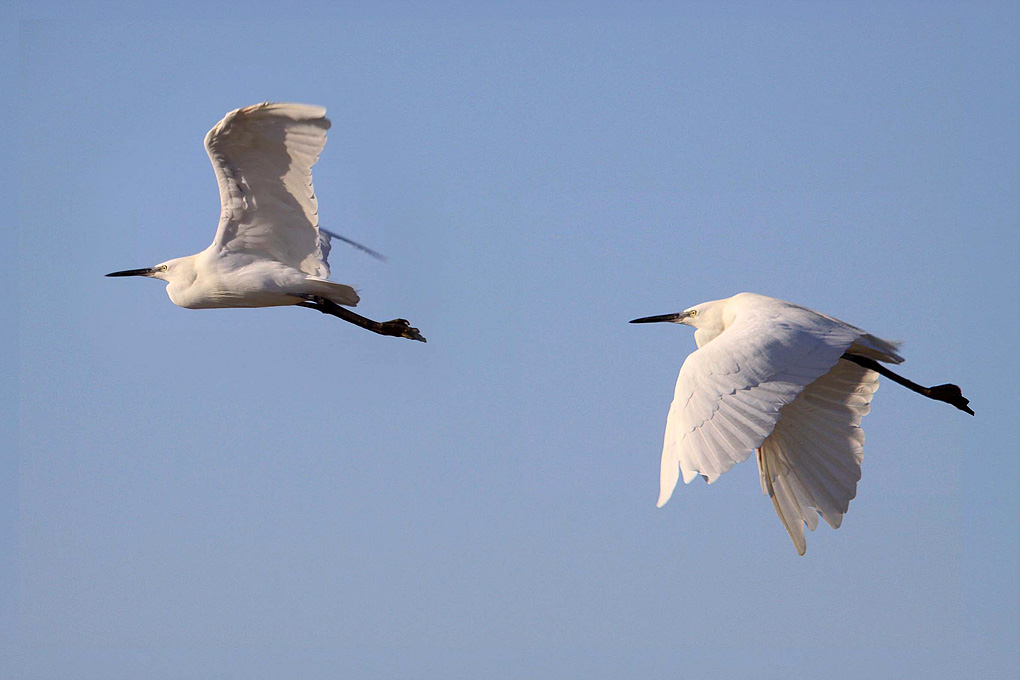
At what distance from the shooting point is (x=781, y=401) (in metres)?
7.36

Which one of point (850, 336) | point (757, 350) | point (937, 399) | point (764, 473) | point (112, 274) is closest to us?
point (757, 350)

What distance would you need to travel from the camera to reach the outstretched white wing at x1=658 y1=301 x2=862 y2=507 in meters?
7.02

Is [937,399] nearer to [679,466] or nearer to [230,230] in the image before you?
[679,466]

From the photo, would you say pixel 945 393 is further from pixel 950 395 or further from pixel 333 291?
pixel 333 291

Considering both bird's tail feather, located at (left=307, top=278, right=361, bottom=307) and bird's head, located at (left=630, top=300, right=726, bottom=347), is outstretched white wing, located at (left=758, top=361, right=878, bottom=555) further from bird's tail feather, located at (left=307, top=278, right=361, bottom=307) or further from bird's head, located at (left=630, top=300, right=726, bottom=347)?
bird's tail feather, located at (left=307, top=278, right=361, bottom=307)

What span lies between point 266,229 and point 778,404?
13.1ft

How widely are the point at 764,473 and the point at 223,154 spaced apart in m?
4.40

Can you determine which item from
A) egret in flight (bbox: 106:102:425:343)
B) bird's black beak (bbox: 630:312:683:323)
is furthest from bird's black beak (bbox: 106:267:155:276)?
bird's black beak (bbox: 630:312:683:323)

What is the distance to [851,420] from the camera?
9039 millimetres

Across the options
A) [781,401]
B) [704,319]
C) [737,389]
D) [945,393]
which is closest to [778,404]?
[781,401]

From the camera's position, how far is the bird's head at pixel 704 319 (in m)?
9.77

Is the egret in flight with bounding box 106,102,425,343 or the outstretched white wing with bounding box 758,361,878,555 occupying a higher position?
the egret in flight with bounding box 106,102,425,343

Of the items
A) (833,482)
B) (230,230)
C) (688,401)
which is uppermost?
(230,230)

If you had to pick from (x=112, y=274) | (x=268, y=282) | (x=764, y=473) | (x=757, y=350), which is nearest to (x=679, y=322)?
(x=764, y=473)
